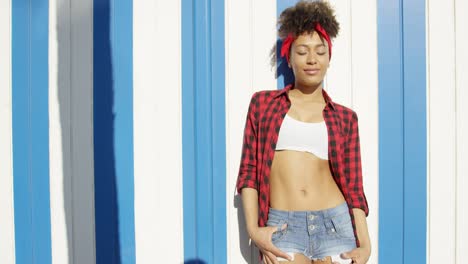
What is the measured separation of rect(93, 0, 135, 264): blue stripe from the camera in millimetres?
1883

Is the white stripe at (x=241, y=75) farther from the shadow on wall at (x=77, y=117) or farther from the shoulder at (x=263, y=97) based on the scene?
the shadow on wall at (x=77, y=117)

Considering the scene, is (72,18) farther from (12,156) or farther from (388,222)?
(388,222)

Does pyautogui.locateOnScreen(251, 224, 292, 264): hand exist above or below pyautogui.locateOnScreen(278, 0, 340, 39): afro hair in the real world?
below

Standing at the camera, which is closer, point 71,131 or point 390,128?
point 390,128

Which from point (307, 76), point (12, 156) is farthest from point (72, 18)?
point (307, 76)

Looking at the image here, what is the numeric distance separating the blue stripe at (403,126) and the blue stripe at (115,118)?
129cm

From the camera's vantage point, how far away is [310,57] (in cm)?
155

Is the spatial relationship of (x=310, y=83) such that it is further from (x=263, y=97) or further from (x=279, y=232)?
(x=279, y=232)

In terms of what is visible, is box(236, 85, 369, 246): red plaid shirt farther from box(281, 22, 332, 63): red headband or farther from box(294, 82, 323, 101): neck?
box(281, 22, 332, 63): red headband

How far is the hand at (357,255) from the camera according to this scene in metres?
1.47
